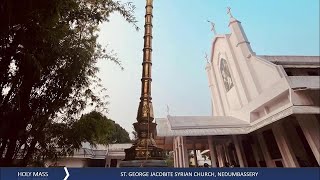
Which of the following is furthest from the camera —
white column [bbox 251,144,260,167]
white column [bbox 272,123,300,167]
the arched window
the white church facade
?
the arched window

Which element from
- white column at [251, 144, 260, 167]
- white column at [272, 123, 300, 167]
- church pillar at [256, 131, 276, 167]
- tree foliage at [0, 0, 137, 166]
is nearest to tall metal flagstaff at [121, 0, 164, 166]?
tree foliage at [0, 0, 137, 166]

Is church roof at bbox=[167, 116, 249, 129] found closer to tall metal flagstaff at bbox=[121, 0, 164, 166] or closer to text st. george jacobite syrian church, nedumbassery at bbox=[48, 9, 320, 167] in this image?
text st. george jacobite syrian church, nedumbassery at bbox=[48, 9, 320, 167]

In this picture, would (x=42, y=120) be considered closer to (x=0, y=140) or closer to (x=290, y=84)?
(x=0, y=140)

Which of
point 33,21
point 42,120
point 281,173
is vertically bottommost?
point 281,173

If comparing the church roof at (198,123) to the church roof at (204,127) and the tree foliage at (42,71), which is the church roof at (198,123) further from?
the tree foliage at (42,71)


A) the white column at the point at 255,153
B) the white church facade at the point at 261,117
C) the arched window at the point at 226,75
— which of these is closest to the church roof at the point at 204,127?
the white church facade at the point at 261,117

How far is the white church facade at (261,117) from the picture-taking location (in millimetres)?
9039

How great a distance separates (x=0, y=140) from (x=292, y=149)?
10.7 metres

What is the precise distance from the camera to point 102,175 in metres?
3.13

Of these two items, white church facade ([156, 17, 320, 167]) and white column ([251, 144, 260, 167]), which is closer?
white church facade ([156, 17, 320, 167])

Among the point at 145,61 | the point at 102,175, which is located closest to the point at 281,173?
the point at 102,175

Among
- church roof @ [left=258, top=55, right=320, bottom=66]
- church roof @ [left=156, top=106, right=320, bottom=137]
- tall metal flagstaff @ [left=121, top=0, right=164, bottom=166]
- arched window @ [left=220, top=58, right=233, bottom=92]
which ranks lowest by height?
tall metal flagstaff @ [left=121, top=0, right=164, bottom=166]

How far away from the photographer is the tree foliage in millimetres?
4047

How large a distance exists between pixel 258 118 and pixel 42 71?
32.0 feet
